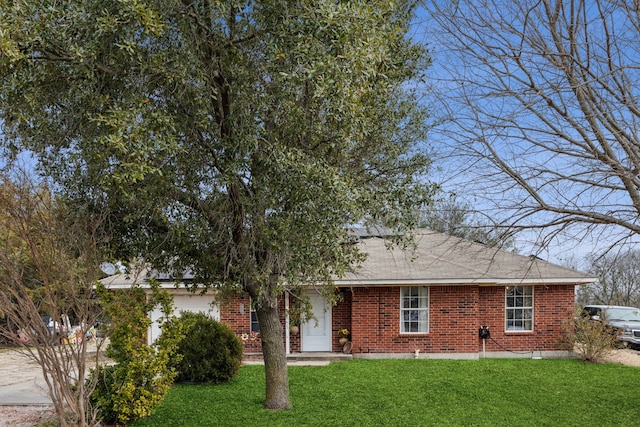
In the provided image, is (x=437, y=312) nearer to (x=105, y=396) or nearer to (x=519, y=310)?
(x=519, y=310)

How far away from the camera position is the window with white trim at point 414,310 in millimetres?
16766

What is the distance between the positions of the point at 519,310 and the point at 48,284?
585 inches

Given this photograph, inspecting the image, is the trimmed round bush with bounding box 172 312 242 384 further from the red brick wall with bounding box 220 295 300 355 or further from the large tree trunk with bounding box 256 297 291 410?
the red brick wall with bounding box 220 295 300 355

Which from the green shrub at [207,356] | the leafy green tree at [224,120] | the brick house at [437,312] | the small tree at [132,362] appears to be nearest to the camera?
the leafy green tree at [224,120]

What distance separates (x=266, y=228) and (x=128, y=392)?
3679 millimetres

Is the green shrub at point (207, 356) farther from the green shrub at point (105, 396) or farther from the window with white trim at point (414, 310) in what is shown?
the window with white trim at point (414, 310)

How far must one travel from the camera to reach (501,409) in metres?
9.92

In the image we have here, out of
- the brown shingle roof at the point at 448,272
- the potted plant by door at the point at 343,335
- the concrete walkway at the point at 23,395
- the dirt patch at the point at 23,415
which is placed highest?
the brown shingle roof at the point at 448,272

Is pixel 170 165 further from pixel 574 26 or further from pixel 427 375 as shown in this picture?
pixel 427 375

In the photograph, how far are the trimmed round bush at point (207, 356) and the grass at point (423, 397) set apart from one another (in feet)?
1.32

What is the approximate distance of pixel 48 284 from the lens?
6.28 metres

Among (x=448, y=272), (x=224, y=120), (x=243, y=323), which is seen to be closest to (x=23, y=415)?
(x=224, y=120)

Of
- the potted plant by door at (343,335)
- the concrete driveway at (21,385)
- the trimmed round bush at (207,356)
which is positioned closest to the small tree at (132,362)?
the concrete driveway at (21,385)

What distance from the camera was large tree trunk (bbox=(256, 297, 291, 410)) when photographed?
32.3 ft
